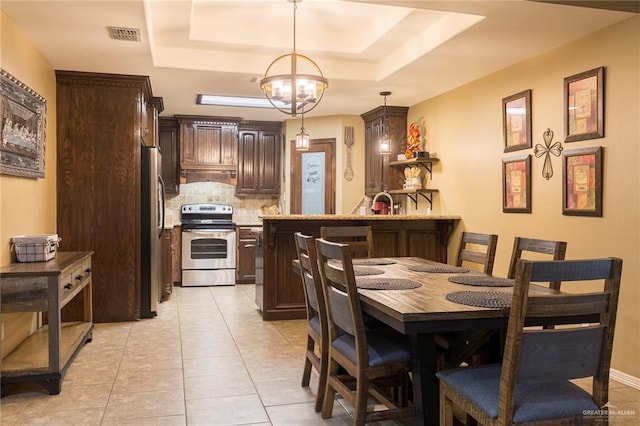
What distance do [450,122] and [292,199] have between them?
8.97 feet

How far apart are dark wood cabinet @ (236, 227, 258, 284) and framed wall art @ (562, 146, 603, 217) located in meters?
4.52

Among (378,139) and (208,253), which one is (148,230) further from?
(378,139)

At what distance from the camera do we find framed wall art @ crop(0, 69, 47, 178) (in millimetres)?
3176

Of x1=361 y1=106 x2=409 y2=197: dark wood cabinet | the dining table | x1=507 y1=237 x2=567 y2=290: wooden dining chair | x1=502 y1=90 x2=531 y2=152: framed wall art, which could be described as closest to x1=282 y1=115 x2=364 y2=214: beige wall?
x1=361 y1=106 x2=409 y2=197: dark wood cabinet

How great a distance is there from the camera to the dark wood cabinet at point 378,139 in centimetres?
635

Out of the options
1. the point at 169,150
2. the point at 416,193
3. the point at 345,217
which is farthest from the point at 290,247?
the point at 169,150

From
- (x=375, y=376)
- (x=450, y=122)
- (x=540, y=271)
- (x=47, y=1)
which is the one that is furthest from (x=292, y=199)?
(x=540, y=271)

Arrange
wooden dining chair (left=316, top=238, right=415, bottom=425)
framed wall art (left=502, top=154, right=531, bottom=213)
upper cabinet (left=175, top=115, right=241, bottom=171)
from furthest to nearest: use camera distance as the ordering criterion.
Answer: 1. upper cabinet (left=175, top=115, right=241, bottom=171)
2. framed wall art (left=502, top=154, right=531, bottom=213)
3. wooden dining chair (left=316, top=238, right=415, bottom=425)

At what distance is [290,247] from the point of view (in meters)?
4.98

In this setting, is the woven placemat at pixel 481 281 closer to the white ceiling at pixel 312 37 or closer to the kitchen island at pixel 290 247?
the white ceiling at pixel 312 37

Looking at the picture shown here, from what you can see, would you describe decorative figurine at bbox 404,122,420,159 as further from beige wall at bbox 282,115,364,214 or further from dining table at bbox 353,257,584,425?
dining table at bbox 353,257,584,425

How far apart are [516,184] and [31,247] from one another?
12.7 ft

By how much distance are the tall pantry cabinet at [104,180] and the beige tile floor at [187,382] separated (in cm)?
38

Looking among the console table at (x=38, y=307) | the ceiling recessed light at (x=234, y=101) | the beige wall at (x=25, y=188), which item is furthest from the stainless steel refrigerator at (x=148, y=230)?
the console table at (x=38, y=307)
